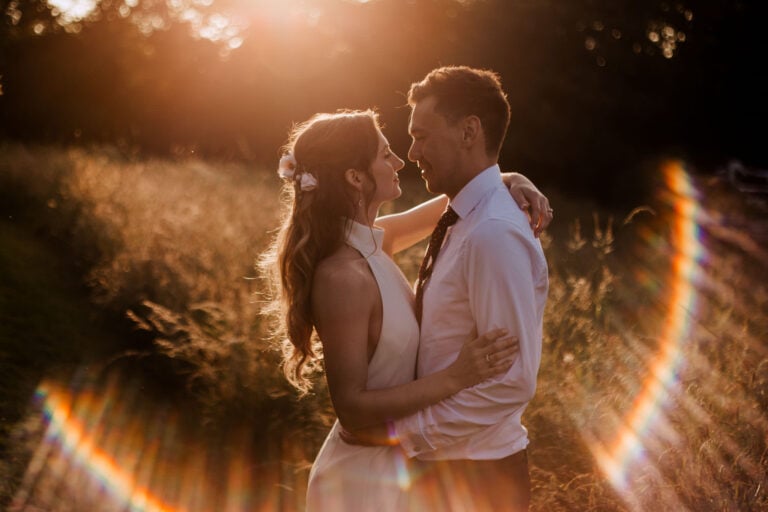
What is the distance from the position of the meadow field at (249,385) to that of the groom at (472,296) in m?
1.28

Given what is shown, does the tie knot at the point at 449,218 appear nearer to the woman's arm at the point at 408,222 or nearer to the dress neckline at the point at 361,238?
the dress neckline at the point at 361,238

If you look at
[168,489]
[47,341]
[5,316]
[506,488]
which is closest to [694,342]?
[506,488]

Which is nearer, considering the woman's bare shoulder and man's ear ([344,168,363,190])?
the woman's bare shoulder

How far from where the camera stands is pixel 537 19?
24.1 meters

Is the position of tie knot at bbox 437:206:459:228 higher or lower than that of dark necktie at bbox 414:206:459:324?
higher

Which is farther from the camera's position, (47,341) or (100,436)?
(47,341)

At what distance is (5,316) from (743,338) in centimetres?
685

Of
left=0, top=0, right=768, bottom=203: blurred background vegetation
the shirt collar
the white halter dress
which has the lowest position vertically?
left=0, top=0, right=768, bottom=203: blurred background vegetation

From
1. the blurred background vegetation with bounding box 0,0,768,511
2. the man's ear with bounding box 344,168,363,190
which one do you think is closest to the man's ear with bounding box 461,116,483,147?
the man's ear with bounding box 344,168,363,190

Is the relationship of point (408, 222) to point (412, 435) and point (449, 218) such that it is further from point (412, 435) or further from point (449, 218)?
point (412, 435)

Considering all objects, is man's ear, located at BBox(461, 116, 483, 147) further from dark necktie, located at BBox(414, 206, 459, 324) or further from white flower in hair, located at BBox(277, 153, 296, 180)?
white flower in hair, located at BBox(277, 153, 296, 180)

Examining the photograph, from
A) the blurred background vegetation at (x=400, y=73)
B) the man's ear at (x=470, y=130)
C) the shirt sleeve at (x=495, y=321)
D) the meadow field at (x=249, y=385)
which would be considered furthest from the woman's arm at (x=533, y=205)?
the blurred background vegetation at (x=400, y=73)

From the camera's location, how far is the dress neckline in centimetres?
261

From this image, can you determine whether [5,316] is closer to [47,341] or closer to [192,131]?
[47,341]
